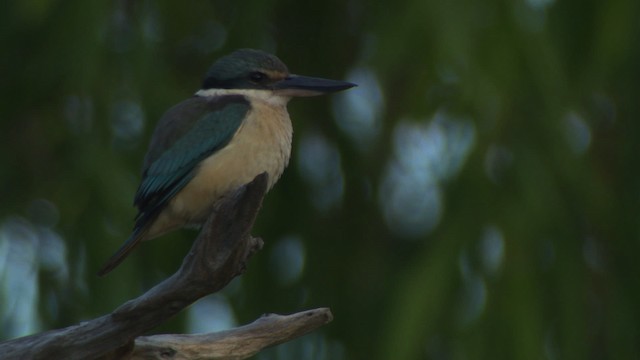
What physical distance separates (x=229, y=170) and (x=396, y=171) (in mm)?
1428

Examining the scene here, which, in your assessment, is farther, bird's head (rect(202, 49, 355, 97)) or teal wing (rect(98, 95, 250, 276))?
bird's head (rect(202, 49, 355, 97))

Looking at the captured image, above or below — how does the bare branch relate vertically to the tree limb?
below

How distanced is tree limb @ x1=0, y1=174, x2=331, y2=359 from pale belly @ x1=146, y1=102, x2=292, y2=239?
521 mm

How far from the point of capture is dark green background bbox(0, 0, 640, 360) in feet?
18.1

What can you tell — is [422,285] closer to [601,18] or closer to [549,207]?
[549,207]

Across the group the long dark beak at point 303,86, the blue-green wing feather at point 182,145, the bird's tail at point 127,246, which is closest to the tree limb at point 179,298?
the bird's tail at point 127,246

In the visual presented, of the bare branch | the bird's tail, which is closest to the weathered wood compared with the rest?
the bare branch

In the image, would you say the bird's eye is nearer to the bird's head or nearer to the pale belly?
the bird's head

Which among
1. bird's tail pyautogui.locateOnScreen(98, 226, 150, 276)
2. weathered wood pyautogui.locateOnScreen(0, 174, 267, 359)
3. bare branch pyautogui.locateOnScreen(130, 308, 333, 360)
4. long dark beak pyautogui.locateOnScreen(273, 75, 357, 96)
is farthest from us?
long dark beak pyautogui.locateOnScreen(273, 75, 357, 96)

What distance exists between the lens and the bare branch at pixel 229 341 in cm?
437

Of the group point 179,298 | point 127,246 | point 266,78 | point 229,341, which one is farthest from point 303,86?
point 179,298

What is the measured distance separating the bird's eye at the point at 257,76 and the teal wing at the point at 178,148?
0.15 metres

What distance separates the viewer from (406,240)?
608 cm

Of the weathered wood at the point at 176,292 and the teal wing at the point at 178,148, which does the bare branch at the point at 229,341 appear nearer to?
the weathered wood at the point at 176,292
